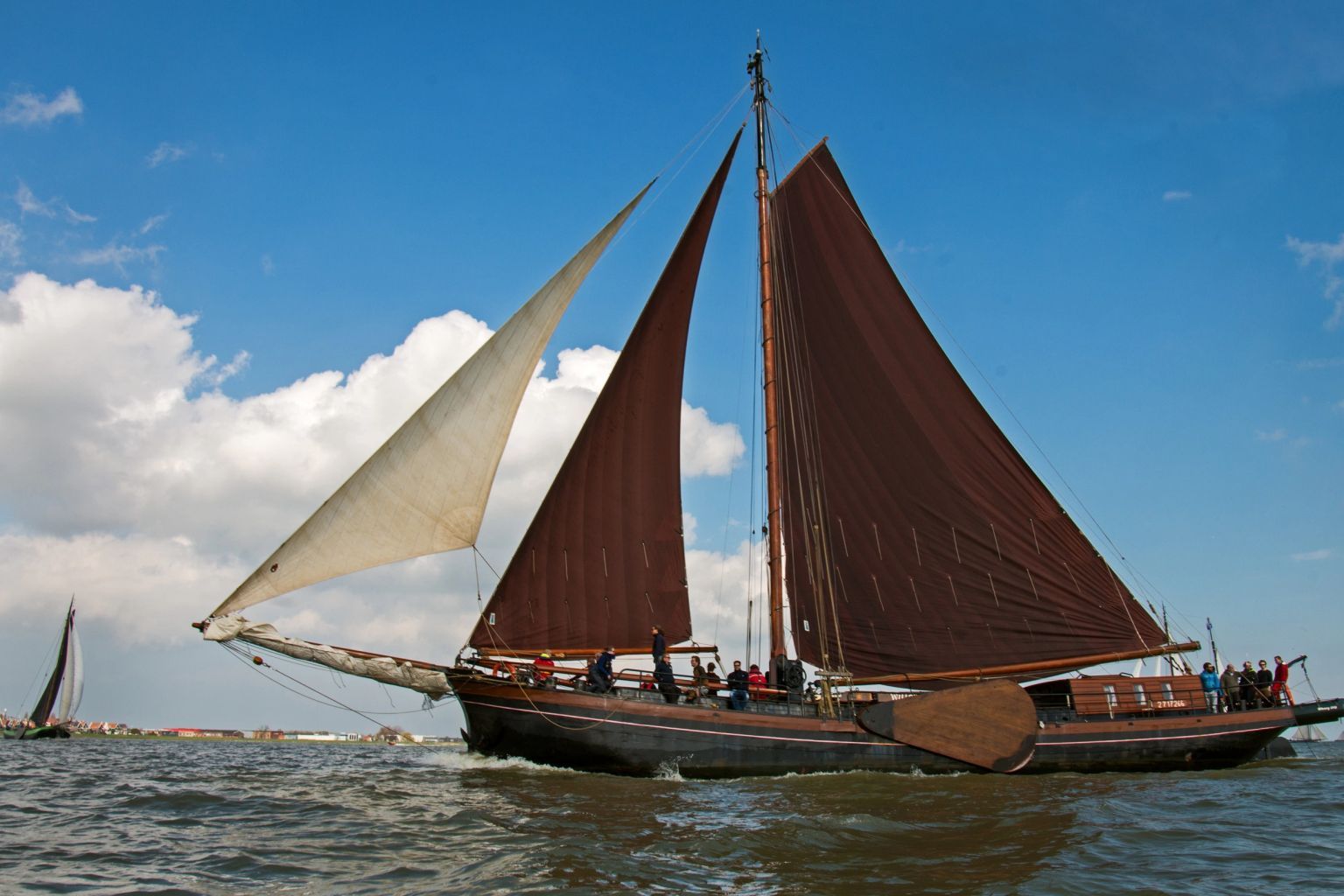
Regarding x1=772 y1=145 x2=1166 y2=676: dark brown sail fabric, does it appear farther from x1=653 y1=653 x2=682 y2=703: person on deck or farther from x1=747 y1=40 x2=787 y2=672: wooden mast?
x1=653 y1=653 x2=682 y2=703: person on deck

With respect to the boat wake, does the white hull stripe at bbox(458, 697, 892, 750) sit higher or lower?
higher

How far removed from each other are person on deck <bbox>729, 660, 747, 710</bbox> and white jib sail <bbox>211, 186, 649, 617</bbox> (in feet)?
21.1

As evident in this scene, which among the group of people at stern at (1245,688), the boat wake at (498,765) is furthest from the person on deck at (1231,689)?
the boat wake at (498,765)

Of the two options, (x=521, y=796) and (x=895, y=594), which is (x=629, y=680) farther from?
(x=895, y=594)

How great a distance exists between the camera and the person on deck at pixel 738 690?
19.5m

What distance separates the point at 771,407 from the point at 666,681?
8.26 m

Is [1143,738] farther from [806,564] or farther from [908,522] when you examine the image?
[806,564]

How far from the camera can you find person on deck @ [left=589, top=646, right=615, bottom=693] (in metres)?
19.0

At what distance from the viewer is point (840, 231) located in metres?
25.5

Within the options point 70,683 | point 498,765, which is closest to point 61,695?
point 70,683

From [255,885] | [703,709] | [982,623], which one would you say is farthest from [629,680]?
[255,885]

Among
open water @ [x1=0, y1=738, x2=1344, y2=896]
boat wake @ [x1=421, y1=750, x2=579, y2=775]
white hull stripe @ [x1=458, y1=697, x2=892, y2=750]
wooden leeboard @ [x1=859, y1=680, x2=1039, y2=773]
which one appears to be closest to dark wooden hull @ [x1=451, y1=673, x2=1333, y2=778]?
white hull stripe @ [x1=458, y1=697, x2=892, y2=750]

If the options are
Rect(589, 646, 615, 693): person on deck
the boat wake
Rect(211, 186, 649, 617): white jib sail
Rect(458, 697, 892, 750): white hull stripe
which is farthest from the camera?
Rect(589, 646, 615, 693): person on deck

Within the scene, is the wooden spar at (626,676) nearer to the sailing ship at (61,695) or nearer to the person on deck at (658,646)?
the person on deck at (658,646)
